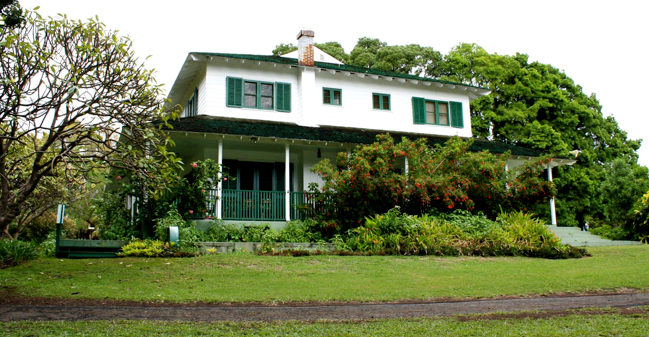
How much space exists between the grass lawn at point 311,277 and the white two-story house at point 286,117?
166 inches

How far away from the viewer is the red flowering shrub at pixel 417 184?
15.9 meters

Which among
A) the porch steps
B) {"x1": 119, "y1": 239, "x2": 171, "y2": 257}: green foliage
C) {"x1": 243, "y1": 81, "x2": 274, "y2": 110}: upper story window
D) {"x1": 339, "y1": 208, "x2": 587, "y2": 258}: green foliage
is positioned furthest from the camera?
{"x1": 243, "y1": 81, "x2": 274, "y2": 110}: upper story window

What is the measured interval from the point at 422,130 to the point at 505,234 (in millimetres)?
7733

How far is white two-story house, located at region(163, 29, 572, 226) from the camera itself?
17.1 m

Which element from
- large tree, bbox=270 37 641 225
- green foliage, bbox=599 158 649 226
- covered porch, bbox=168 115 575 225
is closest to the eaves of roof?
covered porch, bbox=168 115 575 225

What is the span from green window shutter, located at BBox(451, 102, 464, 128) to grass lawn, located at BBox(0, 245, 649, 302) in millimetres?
9971

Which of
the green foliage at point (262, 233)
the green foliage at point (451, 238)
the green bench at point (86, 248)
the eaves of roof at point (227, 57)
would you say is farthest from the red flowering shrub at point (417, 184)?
the green bench at point (86, 248)

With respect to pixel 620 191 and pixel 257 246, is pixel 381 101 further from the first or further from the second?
pixel 620 191

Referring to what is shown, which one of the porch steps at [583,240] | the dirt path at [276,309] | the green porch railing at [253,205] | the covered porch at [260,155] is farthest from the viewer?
the porch steps at [583,240]

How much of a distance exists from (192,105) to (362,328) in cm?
1676

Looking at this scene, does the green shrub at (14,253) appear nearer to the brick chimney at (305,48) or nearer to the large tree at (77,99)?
the large tree at (77,99)

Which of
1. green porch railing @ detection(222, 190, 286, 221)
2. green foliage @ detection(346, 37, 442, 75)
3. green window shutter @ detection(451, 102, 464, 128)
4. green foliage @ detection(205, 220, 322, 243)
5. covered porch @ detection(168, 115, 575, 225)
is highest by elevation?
green foliage @ detection(346, 37, 442, 75)

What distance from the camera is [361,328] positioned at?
6738mm

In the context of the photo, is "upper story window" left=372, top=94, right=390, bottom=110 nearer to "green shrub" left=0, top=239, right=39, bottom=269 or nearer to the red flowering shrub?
the red flowering shrub
